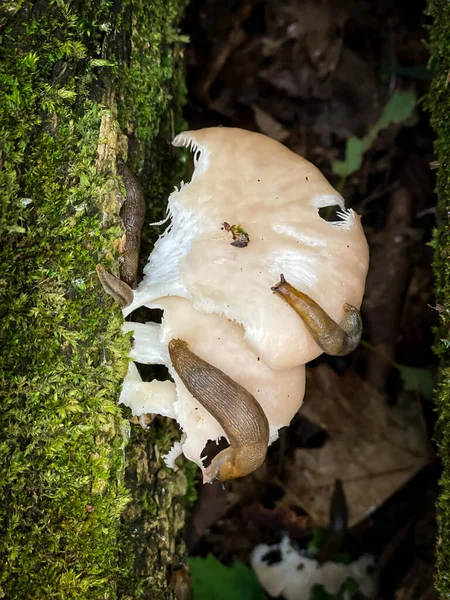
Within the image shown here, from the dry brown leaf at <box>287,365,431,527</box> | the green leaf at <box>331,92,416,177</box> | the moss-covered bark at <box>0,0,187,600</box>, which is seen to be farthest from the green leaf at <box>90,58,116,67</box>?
the dry brown leaf at <box>287,365,431,527</box>

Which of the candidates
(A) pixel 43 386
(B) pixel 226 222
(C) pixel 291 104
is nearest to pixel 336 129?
(C) pixel 291 104

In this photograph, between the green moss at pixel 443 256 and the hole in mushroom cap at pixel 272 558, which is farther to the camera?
the hole in mushroom cap at pixel 272 558

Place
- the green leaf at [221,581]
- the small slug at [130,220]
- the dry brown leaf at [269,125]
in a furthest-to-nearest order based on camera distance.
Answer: the dry brown leaf at [269,125] < the green leaf at [221,581] < the small slug at [130,220]

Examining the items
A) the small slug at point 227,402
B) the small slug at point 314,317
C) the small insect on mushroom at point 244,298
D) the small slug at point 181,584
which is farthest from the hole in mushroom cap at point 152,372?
the small slug at point 181,584

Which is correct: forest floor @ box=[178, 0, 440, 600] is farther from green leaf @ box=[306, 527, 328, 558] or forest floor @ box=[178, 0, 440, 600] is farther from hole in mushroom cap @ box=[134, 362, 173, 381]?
hole in mushroom cap @ box=[134, 362, 173, 381]

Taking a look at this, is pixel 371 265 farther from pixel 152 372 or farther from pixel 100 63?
pixel 100 63

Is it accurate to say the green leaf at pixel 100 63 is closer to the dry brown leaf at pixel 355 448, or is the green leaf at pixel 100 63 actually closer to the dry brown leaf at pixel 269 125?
the dry brown leaf at pixel 269 125

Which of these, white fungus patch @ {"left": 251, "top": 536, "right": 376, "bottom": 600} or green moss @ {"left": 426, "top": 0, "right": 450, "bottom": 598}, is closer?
green moss @ {"left": 426, "top": 0, "right": 450, "bottom": 598}

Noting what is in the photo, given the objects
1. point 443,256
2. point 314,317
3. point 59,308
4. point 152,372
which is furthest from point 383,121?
point 59,308
